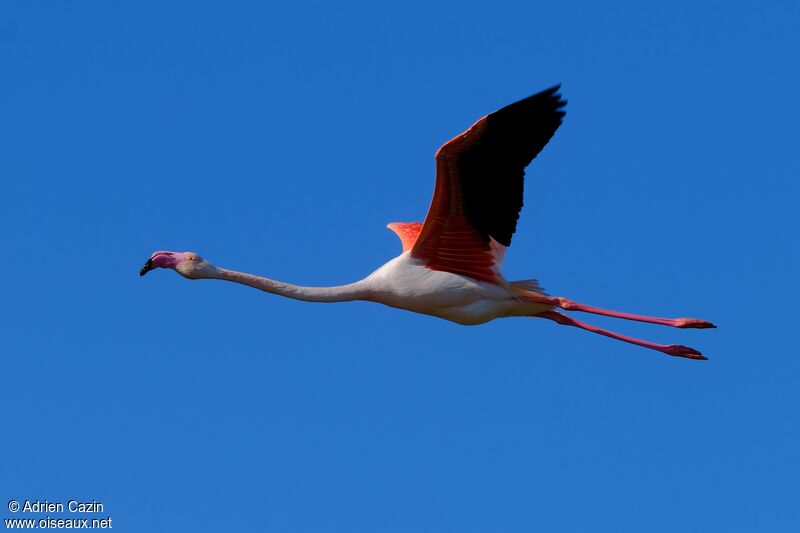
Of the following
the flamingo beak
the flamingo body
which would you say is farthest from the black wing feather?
the flamingo beak

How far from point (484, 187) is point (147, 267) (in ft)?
13.4

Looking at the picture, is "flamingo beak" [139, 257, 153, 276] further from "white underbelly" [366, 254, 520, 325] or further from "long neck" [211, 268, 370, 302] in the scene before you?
"white underbelly" [366, 254, 520, 325]

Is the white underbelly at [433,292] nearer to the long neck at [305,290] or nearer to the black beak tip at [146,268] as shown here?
the long neck at [305,290]

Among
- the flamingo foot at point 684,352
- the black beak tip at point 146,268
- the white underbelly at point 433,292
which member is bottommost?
the flamingo foot at point 684,352

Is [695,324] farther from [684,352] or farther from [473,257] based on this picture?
[473,257]

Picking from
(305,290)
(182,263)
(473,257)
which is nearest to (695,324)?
(473,257)

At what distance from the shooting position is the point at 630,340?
18109 mm

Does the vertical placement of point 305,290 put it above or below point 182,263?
below

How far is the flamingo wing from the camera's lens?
16125 millimetres

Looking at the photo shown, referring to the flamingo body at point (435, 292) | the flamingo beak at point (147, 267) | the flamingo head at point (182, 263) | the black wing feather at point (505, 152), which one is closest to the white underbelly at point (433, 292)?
the flamingo body at point (435, 292)

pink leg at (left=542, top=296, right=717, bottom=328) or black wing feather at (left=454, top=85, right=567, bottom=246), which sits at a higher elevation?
black wing feather at (left=454, top=85, right=567, bottom=246)

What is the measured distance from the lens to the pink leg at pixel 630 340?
1800 centimetres

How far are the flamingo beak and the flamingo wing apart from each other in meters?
3.08

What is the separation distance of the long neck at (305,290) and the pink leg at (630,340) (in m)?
2.40
